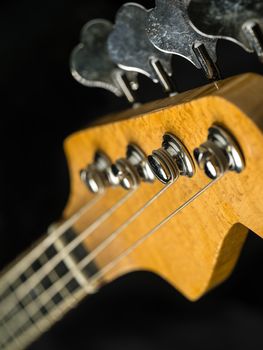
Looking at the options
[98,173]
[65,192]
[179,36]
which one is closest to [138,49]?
[179,36]

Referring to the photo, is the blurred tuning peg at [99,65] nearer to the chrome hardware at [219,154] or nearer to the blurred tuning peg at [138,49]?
the blurred tuning peg at [138,49]

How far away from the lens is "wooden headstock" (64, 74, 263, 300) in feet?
1.88

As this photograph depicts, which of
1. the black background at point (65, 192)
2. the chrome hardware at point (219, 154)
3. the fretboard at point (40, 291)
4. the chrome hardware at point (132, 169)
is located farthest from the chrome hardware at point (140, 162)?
the black background at point (65, 192)

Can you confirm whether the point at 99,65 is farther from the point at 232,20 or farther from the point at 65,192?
the point at 65,192

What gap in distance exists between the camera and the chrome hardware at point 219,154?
0.58 m

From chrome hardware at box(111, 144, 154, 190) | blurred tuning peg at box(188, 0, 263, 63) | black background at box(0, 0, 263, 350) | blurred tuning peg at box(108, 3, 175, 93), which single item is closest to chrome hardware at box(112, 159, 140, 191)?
chrome hardware at box(111, 144, 154, 190)

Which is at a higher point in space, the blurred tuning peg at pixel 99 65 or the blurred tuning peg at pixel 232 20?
the blurred tuning peg at pixel 99 65

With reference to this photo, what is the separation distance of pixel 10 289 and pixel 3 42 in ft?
1.63

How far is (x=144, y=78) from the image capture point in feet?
3.67

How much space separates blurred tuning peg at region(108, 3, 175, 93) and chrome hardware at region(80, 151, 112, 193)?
148mm

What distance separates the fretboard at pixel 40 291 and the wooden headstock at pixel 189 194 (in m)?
0.05

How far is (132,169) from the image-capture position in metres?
0.74

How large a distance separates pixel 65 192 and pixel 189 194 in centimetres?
68

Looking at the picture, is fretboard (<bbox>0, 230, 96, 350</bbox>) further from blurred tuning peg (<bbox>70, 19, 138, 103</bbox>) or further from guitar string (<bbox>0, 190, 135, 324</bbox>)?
blurred tuning peg (<bbox>70, 19, 138, 103</bbox>)
